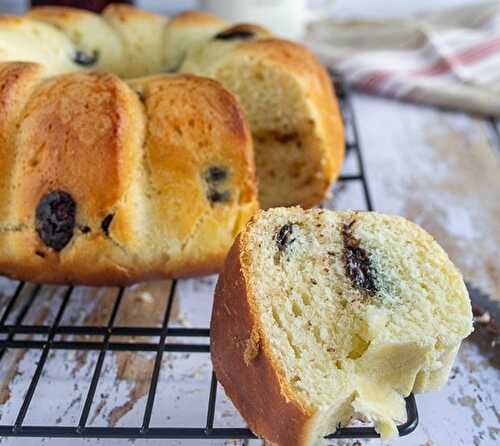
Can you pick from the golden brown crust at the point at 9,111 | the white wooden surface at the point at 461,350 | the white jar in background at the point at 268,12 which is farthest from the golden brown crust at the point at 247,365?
the white jar in background at the point at 268,12

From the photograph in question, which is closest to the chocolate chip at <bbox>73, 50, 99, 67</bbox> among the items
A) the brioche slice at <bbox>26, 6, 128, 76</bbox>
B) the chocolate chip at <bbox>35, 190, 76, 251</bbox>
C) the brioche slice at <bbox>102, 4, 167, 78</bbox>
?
the brioche slice at <bbox>26, 6, 128, 76</bbox>

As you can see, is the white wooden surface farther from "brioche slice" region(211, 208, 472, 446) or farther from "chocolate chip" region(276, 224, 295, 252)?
"chocolate chip" region(276, 224, 295, 252)

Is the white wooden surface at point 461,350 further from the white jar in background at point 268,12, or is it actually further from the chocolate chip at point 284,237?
the white jar in background at point 268,12

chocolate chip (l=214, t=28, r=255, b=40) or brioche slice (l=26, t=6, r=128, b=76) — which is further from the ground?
chocolate chip (l=214, t=28, r=255, b=40)

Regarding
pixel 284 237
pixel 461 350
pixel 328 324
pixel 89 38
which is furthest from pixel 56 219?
pixel 461 350

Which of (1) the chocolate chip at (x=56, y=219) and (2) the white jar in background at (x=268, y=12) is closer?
(1) the chocolate chip at (x=56, y=219)

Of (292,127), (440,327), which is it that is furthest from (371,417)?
(292,127)

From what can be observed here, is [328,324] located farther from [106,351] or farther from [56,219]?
[56,219]
